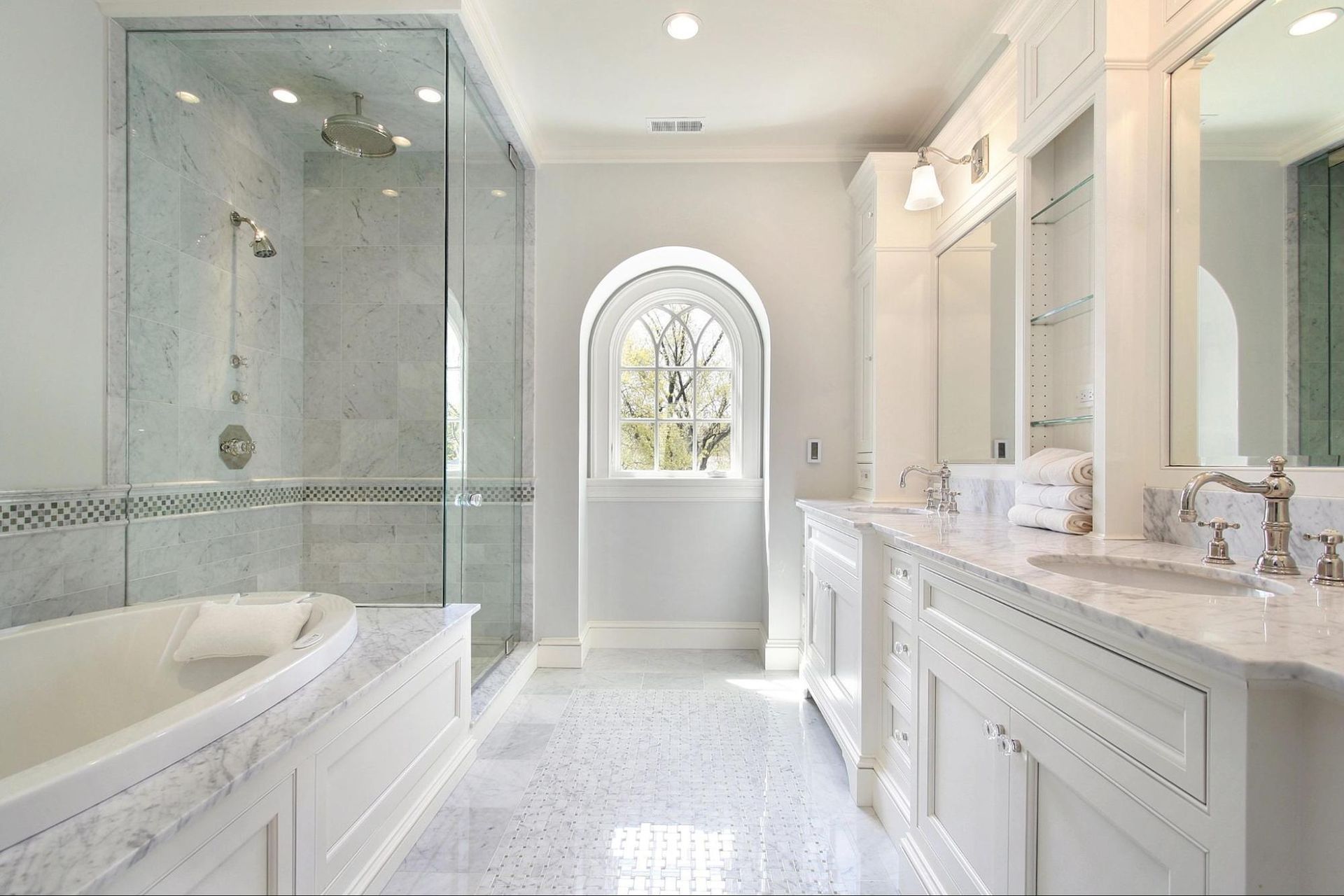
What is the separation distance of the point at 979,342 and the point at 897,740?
1386 millimetres

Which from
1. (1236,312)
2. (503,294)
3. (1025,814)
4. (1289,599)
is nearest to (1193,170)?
(1236,312)

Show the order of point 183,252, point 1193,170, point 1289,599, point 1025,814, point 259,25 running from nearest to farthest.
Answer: point 1289,599, point 1025,814, point 1193,170, point 259,25, point 183,252

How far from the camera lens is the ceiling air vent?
8.63 ft

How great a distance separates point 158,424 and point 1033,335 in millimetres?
2872

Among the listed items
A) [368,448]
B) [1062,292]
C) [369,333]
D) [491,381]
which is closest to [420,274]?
[369,333]

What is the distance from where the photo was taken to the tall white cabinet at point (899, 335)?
2.49 m

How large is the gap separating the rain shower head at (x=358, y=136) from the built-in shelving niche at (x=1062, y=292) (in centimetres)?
234

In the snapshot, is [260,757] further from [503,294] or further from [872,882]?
[503,294]

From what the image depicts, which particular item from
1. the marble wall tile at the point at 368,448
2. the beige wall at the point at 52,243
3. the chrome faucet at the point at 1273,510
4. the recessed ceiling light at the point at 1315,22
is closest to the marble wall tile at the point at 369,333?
the marble wall tile at the point at 368,448

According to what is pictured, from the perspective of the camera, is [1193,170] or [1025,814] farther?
[1193,170]

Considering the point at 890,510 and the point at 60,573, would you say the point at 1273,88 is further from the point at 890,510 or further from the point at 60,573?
the point at 60,573

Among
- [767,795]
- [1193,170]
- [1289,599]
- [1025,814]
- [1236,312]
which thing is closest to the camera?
[1289,599]

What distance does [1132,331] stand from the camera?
4.49 feet

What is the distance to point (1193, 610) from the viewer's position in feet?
2.40
